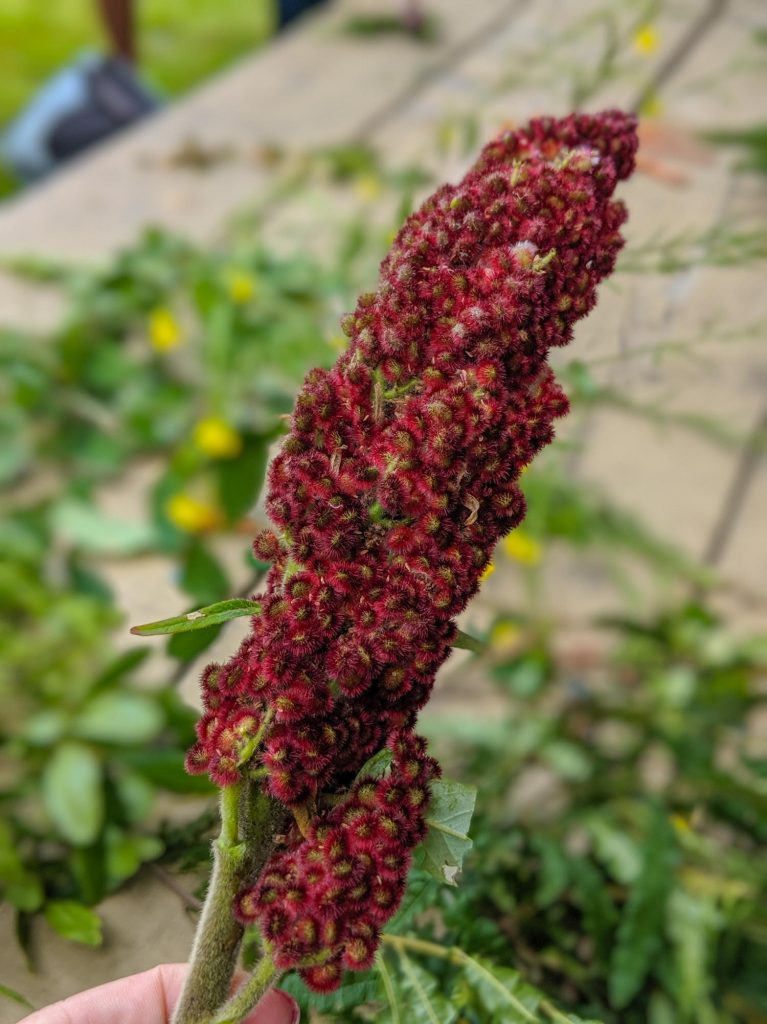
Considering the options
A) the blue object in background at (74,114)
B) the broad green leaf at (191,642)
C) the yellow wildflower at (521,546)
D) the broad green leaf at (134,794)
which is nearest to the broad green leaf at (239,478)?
the yellow wildflower at (521,546)

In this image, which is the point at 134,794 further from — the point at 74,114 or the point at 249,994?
the point at 74,114

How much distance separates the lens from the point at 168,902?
0.69m

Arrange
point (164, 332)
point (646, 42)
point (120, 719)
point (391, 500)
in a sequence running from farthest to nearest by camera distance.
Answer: point (164, 332) → point (646, 42) → point (120, 719) → point (391, 500)

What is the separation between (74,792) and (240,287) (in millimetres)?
1268

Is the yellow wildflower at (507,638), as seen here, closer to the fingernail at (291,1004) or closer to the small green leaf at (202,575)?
the small green leaf at (202,575)

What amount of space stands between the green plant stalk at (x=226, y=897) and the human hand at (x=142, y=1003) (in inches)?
1.6

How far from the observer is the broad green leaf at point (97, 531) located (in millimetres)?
1773

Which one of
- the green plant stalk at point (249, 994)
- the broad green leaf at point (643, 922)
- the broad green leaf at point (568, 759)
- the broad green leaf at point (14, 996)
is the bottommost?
the broad green leaf at point (568, 759)

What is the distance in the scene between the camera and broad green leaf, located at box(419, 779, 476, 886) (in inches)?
21.0

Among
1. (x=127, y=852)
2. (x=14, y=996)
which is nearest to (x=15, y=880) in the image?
(x=127, y=852)

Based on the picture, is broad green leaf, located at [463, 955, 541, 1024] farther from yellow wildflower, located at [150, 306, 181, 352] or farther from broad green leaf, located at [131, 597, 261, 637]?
yellow wildflower, located at [150, 306, 181, 352]

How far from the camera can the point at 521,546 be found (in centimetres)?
175

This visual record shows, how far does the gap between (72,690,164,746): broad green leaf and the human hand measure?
23.6 inches

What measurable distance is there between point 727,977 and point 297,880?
711 millimetres
